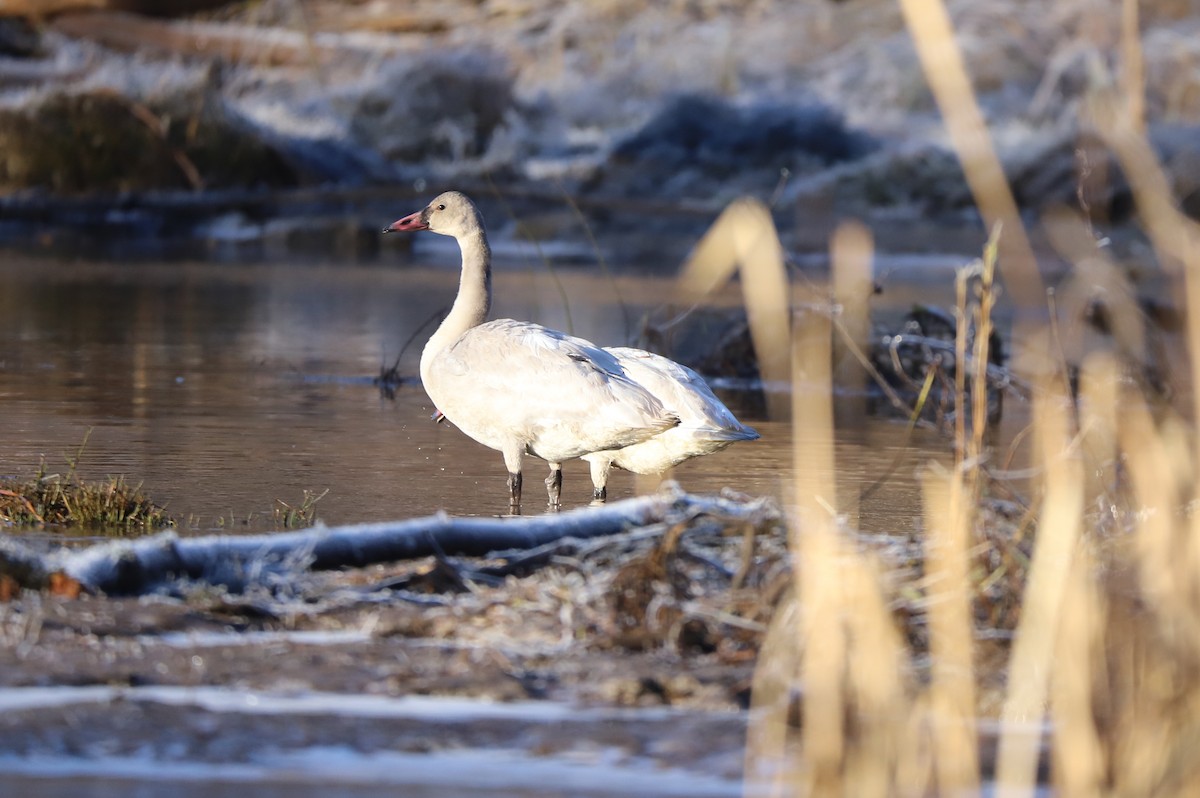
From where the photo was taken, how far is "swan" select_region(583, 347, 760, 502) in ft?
22.6

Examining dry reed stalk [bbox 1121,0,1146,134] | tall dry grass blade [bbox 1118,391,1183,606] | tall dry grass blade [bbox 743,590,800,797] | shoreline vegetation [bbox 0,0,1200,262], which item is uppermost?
shoreline vegetation [bbox 0,0,1200,262]

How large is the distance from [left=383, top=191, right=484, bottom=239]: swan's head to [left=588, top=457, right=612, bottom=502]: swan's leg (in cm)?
154

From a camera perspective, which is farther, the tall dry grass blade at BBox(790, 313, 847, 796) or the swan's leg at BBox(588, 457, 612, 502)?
the swan's leg at BBox(588, 457, 612, 502)

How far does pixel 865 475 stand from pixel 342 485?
2.25m

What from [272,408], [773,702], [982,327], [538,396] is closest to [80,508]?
[538,396]

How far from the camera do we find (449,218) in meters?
8.61

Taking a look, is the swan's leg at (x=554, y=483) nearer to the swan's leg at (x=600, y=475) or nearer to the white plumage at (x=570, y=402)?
the white plumage at (x=570, y=402)

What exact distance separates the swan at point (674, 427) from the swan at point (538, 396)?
0.07m

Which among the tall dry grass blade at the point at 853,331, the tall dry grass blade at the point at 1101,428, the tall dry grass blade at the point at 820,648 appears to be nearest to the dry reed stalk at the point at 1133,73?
the tall dry grass blade at the point at 820,648

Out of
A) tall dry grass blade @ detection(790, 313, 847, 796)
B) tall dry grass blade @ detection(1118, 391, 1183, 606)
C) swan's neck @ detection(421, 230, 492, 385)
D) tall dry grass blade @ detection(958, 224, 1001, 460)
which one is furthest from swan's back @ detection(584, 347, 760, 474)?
tall dry grass blade @ detection(958, 224, 1001, 460)

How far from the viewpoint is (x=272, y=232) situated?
2114 cm

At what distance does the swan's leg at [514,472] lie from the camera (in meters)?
7.33

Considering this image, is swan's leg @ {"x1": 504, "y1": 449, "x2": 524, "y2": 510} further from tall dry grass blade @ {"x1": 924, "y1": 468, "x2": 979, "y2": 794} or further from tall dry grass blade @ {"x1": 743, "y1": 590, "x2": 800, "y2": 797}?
tall dry grass blade @ {"x1": 743, "y1": 590, "x2": 800, "y2": 797}

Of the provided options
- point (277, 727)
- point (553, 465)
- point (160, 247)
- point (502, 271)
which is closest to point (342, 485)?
point (553, 465)
